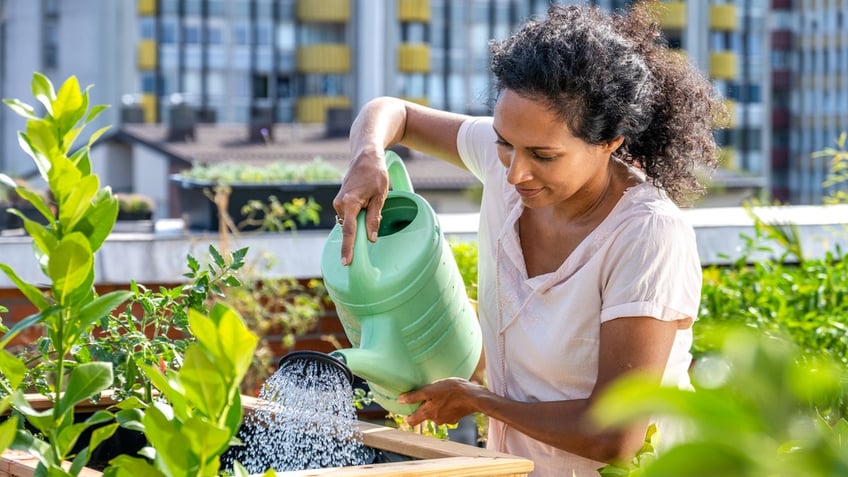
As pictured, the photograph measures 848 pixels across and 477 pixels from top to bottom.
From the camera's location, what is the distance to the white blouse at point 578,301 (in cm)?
129

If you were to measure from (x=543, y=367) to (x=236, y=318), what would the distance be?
2.95 feet

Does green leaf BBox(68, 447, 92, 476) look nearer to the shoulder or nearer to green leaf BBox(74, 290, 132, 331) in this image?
green leaf BBox(74, 290, 132, 331)

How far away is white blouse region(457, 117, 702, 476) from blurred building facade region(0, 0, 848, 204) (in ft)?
90.7

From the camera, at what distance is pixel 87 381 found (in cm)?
63

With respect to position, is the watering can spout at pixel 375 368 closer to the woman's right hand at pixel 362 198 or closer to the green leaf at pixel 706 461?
the woman's right hand at pixel 362 198

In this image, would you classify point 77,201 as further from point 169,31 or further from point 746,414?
point 169,31

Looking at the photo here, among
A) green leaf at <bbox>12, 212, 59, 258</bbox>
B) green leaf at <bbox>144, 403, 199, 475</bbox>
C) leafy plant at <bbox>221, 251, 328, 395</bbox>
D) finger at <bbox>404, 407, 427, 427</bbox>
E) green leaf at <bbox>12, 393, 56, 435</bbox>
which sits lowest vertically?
leafy plant at <bbox>221, 251, 328, 395</bbox>

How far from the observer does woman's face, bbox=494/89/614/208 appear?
128 cm

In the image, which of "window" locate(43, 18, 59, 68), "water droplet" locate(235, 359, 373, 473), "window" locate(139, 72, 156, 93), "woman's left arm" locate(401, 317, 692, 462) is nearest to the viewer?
"water droplet" locate(235, 359, 373, 473)

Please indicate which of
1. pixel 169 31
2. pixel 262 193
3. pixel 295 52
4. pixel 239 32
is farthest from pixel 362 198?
pixel 295 52

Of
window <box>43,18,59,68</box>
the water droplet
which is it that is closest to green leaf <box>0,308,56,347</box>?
the water droplet

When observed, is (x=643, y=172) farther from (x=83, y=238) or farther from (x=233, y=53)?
(x=233, y=53)

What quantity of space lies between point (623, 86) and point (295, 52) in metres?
32.9

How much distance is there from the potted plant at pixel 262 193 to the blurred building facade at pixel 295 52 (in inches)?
983
